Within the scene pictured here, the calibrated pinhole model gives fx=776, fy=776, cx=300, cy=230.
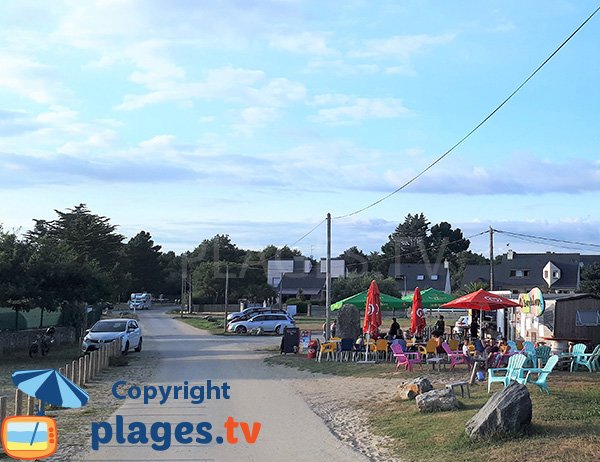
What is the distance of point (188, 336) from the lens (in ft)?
150

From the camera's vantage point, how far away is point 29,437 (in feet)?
29.3

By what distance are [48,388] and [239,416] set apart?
21.1ft

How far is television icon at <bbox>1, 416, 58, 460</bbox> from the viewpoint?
878 centimetres

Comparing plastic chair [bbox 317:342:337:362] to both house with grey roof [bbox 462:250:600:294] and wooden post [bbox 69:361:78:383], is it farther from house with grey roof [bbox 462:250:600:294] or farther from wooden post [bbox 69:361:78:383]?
house with grey roof [bbox 462:250:600:294]

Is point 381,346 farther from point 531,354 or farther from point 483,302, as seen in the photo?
point 531,354

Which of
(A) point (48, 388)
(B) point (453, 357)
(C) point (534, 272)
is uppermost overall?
(C) point (534, 272)

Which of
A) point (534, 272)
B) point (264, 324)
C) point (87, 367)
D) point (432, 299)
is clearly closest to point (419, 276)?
point (534, 272)

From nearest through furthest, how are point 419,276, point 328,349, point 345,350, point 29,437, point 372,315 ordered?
point 29,437, point 345,350, point 328,349, point 372,315, point 419,276

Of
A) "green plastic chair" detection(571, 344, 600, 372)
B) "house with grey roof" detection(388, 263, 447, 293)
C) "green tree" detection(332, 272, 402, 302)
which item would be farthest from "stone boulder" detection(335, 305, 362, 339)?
"house with grey roof" detection(388, 263, 447, 293)

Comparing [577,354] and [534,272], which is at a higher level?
[534,272]

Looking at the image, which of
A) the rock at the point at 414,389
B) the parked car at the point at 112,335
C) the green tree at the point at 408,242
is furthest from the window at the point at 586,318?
the green tree at the point at 408,242

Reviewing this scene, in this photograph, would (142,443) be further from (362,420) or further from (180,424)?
(362,420)

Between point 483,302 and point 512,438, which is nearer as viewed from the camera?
point 512,438

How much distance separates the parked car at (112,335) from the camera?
94.8 ft
